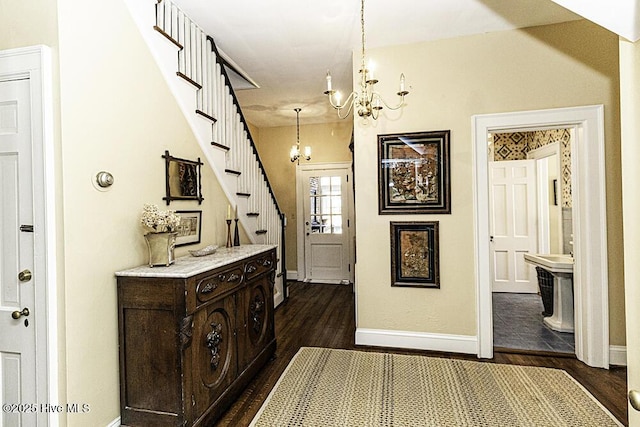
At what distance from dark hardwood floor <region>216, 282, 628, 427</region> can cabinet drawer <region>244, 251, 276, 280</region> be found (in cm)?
83

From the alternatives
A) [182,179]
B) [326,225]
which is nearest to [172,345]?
[182,179]

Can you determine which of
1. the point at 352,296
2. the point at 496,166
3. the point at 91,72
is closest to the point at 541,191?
the point at 496,166

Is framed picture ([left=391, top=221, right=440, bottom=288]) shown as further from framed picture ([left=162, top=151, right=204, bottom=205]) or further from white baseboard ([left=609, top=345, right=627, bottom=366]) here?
framed picture ([left=162, top=151, right=204, bottom=205])

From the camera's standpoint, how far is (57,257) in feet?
5.60

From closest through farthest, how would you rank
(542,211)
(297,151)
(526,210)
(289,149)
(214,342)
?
(214,342)
(542,211)
(526,210)
(297,151)
(289,149)

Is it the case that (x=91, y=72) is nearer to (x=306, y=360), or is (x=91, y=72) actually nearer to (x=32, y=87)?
(x=32, y=87)

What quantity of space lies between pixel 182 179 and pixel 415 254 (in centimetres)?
218

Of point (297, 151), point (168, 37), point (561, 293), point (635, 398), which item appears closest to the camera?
point (635, 398)

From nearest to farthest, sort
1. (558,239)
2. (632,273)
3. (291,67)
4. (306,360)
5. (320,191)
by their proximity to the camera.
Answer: (632,273) → (306,360) → (291,67) → (558,239) → (320,191)

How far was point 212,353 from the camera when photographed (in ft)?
7.00

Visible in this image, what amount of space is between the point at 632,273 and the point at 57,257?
2.34 m

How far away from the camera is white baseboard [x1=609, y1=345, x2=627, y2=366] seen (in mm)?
2805

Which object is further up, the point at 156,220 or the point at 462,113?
the point at 462,113

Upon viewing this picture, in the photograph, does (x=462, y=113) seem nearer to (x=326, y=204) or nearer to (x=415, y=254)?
(x=415, y=254)
